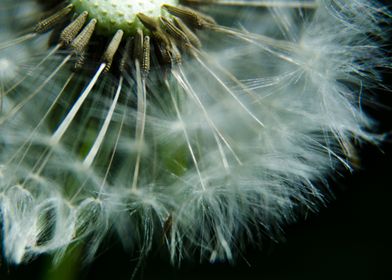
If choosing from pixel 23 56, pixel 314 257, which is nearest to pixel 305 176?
pixel 314 257

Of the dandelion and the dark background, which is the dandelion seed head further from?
the dark background

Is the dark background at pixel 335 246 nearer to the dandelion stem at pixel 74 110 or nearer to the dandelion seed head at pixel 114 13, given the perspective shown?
the dandelion stem at pixel 74 110

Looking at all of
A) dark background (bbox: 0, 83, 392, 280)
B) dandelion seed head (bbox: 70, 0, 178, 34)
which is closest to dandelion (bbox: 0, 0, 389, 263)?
dandelion seed head (bbox: 70, 0, 178, 34)

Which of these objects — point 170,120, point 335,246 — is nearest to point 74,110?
point 170,120

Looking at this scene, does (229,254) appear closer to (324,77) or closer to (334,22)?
(324,77)

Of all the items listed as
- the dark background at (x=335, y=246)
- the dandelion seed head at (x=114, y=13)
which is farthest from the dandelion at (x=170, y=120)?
the dark background at (x=335, y=246)

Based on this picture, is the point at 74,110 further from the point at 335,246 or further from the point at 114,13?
the point at 335,246

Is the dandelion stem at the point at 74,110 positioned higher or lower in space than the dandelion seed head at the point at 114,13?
lower
